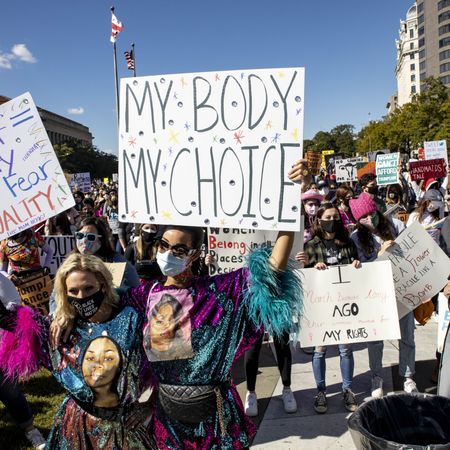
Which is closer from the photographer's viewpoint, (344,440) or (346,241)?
(344,440)

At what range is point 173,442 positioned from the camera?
2000mm

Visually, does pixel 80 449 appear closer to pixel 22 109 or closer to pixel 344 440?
pixel 22 109

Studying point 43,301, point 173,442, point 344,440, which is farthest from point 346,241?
point 43,301

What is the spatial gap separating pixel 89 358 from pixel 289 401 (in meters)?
2.37

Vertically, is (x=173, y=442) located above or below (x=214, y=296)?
below

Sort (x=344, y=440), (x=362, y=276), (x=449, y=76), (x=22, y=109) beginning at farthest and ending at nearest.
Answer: (x=449, y=76), (x=362, y=276), (x=344, y=440), (x=22, y=109)

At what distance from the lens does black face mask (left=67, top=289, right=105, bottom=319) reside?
2090mm

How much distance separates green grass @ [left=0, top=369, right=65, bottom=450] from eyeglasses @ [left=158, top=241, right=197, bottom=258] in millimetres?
2640

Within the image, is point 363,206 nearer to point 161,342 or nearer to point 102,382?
point 161,342

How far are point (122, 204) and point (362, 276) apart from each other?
2214 mm

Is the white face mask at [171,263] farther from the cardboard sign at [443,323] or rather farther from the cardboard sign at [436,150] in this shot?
the cardboard sign at [436,150]

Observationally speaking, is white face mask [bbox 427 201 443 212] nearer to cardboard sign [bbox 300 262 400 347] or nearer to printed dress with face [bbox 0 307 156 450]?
cardboard sign [bbox 300 262 400 347]

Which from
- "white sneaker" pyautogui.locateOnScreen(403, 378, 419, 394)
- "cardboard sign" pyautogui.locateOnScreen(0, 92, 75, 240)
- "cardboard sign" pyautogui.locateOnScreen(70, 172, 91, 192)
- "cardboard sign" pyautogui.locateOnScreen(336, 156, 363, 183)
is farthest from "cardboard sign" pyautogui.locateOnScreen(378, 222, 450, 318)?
"cardboard sign" pyautogui.locateOnScreen(70, 172, 91, 192)

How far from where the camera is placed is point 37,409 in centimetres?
427
